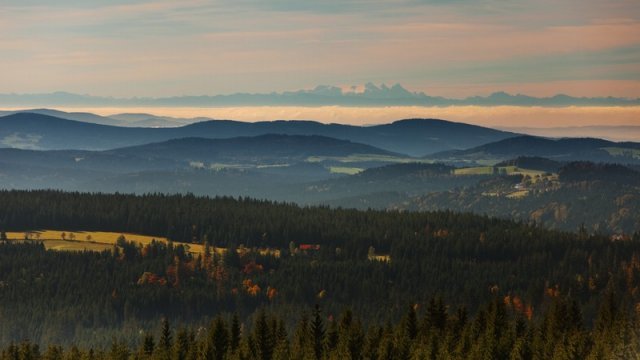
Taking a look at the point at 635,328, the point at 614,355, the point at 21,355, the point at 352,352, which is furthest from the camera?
the point at 635,328

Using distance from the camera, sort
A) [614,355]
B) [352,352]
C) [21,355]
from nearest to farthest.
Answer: [614,355], [352,352], [21,355]

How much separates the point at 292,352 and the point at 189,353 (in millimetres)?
15895

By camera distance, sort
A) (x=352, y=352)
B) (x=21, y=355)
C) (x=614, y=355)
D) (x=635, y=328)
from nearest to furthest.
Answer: (x=614, y=355)
(x=352, y=352)
(x=21, y=355)
(x=635, y=328)

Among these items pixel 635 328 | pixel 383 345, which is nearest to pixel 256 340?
pixel 383 345

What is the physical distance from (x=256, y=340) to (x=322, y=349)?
11.6m

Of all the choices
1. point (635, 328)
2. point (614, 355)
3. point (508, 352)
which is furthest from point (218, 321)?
point (635, 328)

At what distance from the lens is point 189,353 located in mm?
171250

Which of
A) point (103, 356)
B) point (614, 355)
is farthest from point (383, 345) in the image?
point (103, 356)

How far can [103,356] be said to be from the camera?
616ft

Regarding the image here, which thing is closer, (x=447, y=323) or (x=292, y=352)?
(x=292, y=352)

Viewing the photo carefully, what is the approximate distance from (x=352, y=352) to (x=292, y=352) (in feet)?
29.8

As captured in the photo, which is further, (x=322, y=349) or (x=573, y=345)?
(x=322, y=349)

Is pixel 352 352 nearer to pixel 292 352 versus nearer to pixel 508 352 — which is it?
pixel 292 352

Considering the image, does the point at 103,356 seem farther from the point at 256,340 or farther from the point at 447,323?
the point at 447,323
